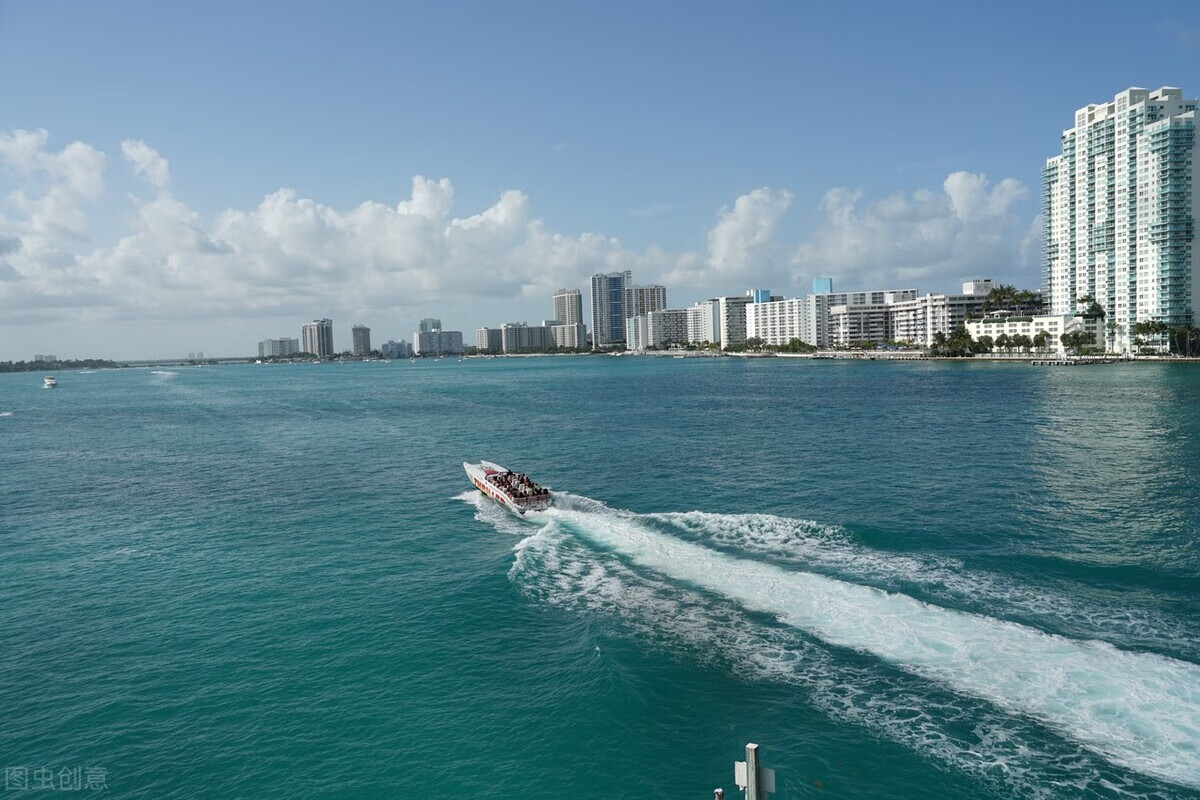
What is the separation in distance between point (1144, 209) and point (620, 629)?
700ft

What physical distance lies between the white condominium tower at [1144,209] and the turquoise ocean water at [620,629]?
156130mm

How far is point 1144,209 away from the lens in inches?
7170

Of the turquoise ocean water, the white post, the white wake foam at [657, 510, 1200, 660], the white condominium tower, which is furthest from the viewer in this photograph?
the white condominium tower

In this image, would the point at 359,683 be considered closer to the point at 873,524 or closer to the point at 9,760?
the point at 9,760

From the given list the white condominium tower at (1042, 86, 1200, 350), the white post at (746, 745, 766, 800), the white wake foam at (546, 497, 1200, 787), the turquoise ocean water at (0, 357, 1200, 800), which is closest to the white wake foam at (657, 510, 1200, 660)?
the turquoise ocean water at (0, 357, 1200, 800)

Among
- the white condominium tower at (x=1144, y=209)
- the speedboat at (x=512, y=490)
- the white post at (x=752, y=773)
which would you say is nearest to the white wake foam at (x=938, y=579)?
the speedboat at (x=512, y=490)

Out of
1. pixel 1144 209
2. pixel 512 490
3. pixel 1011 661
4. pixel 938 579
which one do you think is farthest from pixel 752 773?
pixel 1144 209

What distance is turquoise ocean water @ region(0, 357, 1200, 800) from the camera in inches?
691

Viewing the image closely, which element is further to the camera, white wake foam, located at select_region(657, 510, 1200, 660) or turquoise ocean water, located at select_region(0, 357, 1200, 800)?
white wake foam, located at select_region(657, 510, 1200, 660)

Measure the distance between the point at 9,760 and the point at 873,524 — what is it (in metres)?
33.7

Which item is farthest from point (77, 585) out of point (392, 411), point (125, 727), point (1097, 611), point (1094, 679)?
point (392, 411)

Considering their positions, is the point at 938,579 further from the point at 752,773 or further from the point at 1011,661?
the point at 752,773

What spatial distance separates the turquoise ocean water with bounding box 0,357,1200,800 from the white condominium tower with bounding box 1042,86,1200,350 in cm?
15613

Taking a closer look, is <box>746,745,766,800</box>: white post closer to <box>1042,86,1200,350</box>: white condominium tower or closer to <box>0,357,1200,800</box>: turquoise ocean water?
<box>0,357,1200,800</box>: turquoise ocean water
